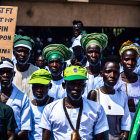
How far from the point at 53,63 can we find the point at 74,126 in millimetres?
1693

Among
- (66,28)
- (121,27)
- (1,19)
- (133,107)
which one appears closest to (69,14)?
(66,28)

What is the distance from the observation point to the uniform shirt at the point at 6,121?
349cm

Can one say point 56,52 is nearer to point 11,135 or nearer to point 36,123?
point 36,123

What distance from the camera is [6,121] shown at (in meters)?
3.55

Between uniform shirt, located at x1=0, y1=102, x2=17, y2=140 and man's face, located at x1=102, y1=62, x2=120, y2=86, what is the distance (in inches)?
52.0

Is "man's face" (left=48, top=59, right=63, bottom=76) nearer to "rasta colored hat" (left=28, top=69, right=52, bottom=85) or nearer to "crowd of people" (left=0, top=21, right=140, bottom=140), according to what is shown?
"crowd of people" (left=0, top=21, right=140, bottom=140)

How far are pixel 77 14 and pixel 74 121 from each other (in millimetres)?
5973

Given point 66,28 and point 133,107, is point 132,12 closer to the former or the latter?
point 66,28

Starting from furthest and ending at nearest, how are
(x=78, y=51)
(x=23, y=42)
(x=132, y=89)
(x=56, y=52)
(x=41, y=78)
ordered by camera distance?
(x=78, y=51)
(x=56, y=52)
(x=23, y=42)
(x=132, y=89)
(x=41, y=78)

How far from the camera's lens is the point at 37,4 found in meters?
8.89

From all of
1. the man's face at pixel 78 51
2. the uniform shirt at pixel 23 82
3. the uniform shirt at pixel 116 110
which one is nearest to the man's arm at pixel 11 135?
the uniform shirt at pixel 116 110

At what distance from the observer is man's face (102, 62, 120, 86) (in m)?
4.14

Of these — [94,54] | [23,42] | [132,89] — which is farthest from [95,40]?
[23,42]

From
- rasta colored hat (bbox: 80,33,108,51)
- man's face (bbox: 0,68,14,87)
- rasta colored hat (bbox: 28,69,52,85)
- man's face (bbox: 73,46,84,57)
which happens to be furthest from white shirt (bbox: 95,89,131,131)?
man's face (bbox: 73,46,84,57)
